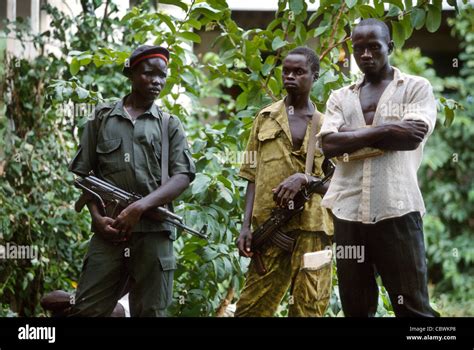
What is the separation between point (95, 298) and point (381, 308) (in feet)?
6.75

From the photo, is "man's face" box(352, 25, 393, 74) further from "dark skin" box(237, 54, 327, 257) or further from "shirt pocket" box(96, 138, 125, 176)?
"shirt pocket" box(96, 138, 125, 176)

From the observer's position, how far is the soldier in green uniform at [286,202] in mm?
5445

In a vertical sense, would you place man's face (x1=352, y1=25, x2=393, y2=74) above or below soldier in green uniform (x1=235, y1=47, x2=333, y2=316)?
above

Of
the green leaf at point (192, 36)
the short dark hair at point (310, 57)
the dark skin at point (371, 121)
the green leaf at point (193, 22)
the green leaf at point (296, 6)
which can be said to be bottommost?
the dark skin at point (371, 121)

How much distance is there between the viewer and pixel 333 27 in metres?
6.90

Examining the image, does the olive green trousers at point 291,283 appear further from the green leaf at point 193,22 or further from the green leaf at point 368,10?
the green leaf at point 193,22

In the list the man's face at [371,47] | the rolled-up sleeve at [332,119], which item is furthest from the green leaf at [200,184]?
the man's face at [371,47]

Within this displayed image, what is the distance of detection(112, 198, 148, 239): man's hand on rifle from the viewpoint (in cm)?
530

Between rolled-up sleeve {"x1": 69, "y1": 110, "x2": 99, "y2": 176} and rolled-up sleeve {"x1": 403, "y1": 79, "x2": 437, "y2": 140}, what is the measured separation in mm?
1699

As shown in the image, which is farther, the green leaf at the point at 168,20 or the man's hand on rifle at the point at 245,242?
the green leaf at the point at 168,20

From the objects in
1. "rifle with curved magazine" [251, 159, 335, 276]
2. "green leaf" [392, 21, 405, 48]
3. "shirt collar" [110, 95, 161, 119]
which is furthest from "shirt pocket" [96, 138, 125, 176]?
"green leaf" [392, 21, 405, 48]

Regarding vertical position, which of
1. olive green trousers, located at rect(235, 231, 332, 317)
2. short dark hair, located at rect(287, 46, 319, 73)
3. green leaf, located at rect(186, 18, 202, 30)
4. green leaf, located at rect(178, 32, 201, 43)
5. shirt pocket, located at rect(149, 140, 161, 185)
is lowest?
olive green trousers, located at rect(235, 231, 332, 317)

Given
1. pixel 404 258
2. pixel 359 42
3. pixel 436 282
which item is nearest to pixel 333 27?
pixel 359 42

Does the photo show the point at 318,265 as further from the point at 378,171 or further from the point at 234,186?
the point at 234,186
